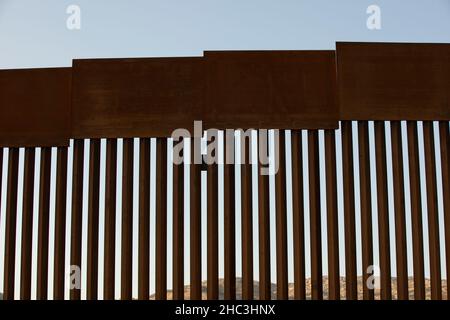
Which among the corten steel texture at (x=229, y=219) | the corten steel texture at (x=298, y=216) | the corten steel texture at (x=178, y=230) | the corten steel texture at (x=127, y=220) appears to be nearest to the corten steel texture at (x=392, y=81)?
the corten steel texture at (x=298, y=216)

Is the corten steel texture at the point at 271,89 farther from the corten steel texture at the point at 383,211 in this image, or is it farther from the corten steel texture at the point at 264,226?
the corten steel texture at the point at 383,211

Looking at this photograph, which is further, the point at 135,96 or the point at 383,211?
the point at 135,96

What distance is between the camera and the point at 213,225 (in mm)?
9133

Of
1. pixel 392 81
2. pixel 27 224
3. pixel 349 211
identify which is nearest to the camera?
pixel 349 211

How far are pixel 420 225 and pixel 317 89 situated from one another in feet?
7.22

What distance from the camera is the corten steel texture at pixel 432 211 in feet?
30.1

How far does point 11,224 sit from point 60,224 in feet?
2.34

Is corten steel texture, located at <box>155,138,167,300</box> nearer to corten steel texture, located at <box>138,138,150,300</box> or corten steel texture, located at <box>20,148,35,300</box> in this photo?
corten steel texture, located at <box>138,138,150,300</box>

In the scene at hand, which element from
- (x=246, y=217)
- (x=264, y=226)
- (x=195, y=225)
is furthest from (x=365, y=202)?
(x=195, y=225)

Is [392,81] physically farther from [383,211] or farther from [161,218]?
[161,218]

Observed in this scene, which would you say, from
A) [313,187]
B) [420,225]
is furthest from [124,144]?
[420,225]

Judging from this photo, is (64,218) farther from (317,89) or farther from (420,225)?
(420,225)

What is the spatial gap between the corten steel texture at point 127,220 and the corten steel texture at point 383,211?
321 centimetres

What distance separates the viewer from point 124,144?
9.47m
